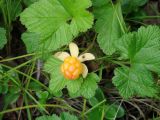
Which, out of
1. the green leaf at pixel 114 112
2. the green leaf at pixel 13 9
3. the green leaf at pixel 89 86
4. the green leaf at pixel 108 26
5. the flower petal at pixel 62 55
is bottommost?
the green leaf at pixel 114 112

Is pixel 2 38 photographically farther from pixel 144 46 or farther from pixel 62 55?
pixel 144 46

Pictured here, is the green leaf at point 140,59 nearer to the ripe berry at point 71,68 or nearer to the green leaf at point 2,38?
the ripe berry at point 71,68

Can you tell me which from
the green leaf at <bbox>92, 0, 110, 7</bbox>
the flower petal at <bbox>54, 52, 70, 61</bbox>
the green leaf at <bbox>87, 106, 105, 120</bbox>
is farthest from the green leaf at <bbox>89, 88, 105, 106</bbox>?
the green leaf at <bbox>92, 0, 110, 7</bbox>

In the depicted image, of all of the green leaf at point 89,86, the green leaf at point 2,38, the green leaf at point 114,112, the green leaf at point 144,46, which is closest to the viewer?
the green leaf at point 144,46

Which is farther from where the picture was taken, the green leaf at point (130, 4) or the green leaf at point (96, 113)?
the green leaf at point (130, 4)

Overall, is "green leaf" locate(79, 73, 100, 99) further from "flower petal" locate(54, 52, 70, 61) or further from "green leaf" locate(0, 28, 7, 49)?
"green leaf" locate(0, 28, 7, 49)

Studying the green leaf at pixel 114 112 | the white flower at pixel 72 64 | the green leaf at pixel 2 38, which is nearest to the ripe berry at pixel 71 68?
the white flower at pixel 72 64

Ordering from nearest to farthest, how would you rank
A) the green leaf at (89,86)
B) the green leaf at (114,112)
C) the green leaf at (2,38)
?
the green leaf at (89,86), the green leaf at (114,112), the green leaf at (2,38)
